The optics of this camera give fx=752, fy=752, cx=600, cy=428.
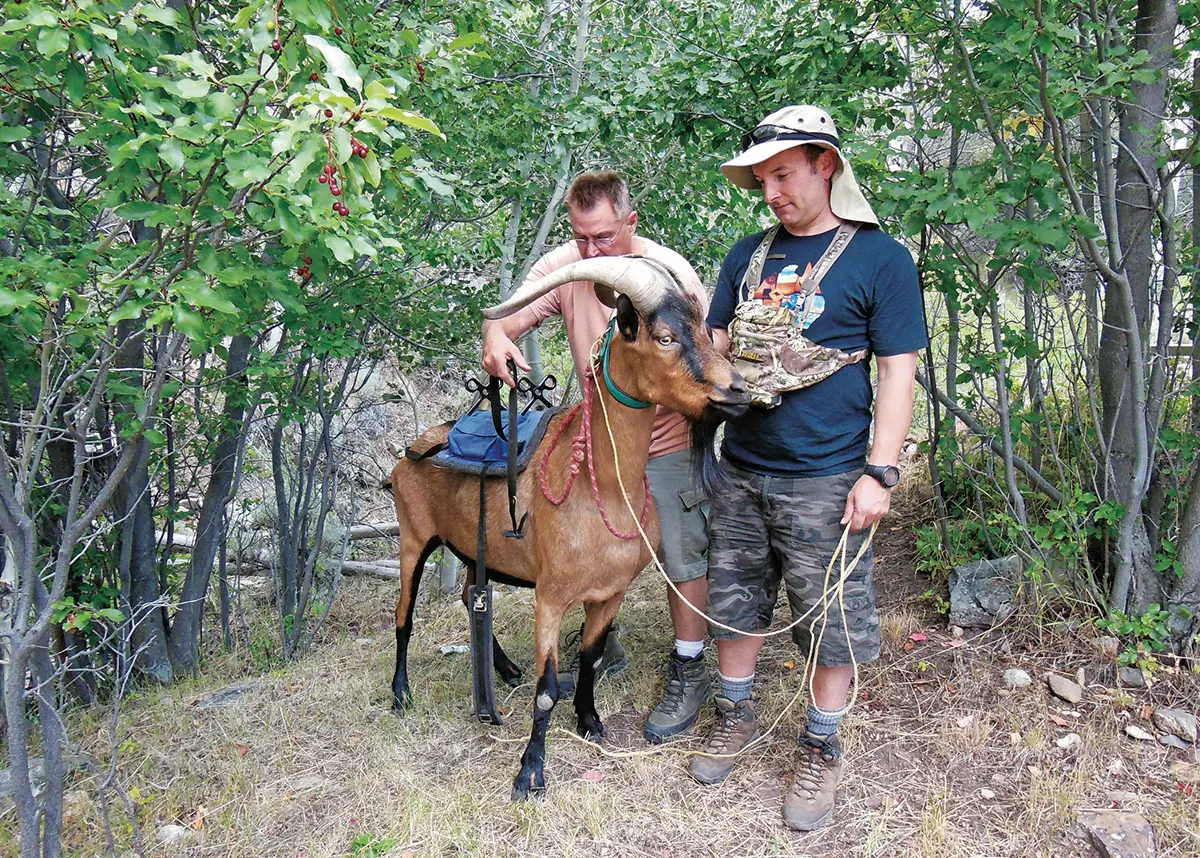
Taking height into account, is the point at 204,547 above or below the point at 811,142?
below

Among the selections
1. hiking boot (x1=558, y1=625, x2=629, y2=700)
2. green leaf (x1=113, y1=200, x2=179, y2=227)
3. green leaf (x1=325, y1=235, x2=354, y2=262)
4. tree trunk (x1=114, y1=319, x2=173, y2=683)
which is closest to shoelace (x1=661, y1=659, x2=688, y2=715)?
hiking boot (x1=558, y1=625, x2=629, y2=700)

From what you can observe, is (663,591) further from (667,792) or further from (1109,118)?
(1109,118)

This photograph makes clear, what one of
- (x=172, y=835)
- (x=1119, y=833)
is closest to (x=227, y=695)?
(x=172, y=835)

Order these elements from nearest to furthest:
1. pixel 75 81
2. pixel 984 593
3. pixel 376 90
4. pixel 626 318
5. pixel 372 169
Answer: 1. pixel 376 90
2. pixel 372 169
3. pixel 75 81
4. pixel 626 318
5. pixel 984 593

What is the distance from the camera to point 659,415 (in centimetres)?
338

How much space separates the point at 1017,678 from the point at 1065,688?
7.7 inches

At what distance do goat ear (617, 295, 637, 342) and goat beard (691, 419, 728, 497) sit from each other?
0.50 metres

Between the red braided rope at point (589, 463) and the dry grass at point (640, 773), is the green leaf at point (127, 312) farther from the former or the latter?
the dry grass at point (640, 773)

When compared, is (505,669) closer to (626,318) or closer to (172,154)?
(626,318)

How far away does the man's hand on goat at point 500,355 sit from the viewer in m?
3.06

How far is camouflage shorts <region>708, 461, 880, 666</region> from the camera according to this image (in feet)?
9.12

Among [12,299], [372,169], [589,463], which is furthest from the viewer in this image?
[589,463]

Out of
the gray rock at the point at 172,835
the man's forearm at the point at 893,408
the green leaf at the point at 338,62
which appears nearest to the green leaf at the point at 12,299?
the green leaf at the point at 338,62

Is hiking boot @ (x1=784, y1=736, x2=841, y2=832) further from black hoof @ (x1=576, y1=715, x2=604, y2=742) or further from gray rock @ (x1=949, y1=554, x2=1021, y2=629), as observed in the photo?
gray rock @ (x1=949, y1=554, x2=1021, y2=629)
